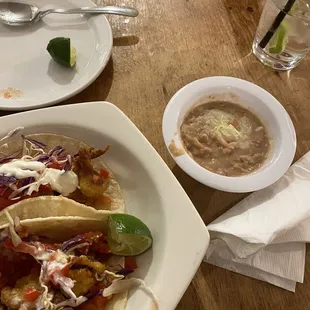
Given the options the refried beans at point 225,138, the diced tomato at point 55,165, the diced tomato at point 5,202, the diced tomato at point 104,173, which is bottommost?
the refried beans at point 225,138

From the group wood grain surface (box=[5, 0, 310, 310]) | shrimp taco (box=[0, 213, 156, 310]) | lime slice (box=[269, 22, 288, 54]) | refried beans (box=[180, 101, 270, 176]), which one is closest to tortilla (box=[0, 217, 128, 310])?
shrimp taco (box=[0, 213, 156, 310])

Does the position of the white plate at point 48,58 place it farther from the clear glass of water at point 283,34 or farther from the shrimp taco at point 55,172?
the clear glass of water at point 283,34

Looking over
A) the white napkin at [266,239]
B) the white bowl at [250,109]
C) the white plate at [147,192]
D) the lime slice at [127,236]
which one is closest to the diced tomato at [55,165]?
the white plate at [147,192]

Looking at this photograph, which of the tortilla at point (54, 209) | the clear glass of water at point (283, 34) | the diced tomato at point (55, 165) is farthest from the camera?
the clear glass of water at point (283, 34)

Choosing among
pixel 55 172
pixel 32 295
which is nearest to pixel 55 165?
pixel 55 172

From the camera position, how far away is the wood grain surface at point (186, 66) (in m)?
1.64

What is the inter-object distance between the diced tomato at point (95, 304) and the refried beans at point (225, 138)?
0.54m

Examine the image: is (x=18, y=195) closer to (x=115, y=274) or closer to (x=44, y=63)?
(x=115, y=274)

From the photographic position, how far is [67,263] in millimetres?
1175

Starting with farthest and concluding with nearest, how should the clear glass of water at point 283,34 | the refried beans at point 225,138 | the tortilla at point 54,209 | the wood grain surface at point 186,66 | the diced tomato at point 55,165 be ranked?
the clear glass of water at point 283,34 < the wood grain surface at point 186,66 < the refried beans at point 225,138 < the diced tomato at point 55,165 < the tortilla at point 54,209

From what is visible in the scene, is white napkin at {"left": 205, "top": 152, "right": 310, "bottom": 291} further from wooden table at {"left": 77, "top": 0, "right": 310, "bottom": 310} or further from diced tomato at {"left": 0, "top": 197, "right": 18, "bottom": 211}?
diced tomato at {"left": 0, "top": 197, "right": 18, "bottom": 211}

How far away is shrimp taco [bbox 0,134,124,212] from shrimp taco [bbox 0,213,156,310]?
0.12 metres

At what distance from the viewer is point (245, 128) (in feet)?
5.30

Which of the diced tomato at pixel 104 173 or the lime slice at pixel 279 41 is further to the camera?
the lime slice at pixel 279 41
